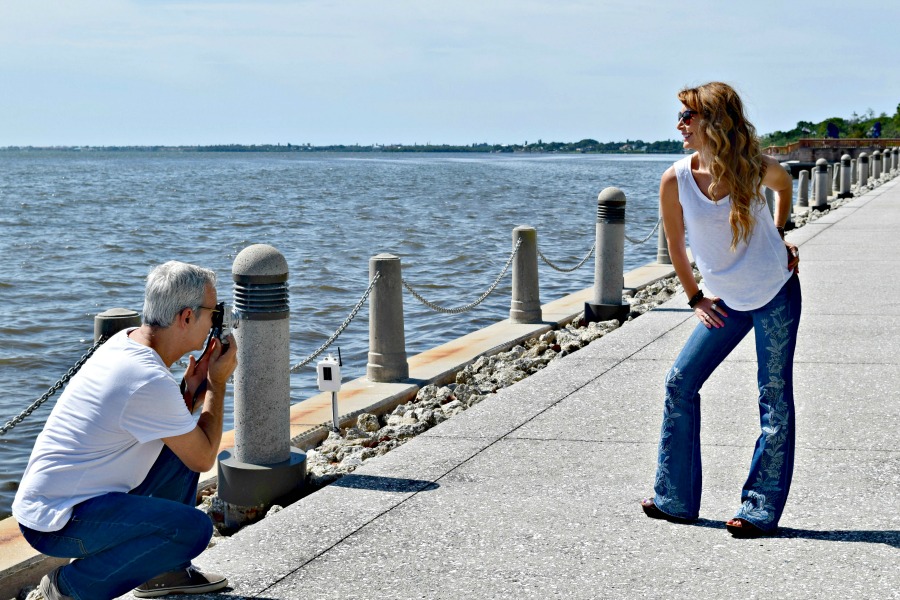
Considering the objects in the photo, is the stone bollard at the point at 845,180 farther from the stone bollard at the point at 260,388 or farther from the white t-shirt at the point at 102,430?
the white t-shirt at the point at 102,430

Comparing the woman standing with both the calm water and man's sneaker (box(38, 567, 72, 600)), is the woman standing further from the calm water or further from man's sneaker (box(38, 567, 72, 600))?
the calm water

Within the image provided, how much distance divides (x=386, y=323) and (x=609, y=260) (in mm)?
3431

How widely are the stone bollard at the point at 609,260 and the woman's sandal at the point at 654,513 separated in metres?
6.07

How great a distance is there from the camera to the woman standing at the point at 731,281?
418 centimetres

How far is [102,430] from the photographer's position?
11.7 ft

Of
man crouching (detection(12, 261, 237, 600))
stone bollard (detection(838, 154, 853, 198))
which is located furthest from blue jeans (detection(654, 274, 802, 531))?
stone bollard (detection(838, 154, 853, 198))

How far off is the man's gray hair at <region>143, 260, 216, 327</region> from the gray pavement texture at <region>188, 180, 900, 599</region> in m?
1.16

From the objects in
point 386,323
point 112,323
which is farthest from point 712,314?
point 386,323

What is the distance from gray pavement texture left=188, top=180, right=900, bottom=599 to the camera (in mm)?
4129

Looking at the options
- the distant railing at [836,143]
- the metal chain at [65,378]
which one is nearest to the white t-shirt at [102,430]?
the metal chain at [65,378]

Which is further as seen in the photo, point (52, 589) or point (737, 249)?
point (737, 249)

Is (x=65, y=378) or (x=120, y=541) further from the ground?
(x=65, y=378)

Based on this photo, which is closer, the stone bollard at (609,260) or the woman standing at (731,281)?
the woman standing at (731,281)

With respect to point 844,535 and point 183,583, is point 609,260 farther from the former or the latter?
point 183,583
